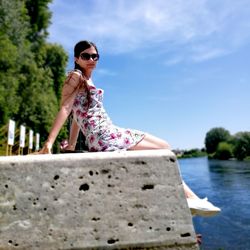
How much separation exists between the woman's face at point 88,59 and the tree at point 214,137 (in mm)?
123634

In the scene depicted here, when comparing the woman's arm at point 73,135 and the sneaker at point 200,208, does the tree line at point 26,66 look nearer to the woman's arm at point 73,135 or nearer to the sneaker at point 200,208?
the woman's arm at point 73,135

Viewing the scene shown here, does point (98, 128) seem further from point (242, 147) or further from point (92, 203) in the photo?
point (242, 147)

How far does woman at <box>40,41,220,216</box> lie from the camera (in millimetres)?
3340

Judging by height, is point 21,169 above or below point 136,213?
above

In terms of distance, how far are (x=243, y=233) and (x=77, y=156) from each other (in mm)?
11017

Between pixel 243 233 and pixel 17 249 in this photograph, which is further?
pixel 243 233

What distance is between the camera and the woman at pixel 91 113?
131 inches

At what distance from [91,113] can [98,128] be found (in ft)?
0.44

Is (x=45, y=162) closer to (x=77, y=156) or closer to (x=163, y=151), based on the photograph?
(x=77, y=156)

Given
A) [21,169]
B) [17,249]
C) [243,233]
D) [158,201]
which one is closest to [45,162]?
[21,169]

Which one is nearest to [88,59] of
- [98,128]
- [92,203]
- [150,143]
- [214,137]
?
[98,128]

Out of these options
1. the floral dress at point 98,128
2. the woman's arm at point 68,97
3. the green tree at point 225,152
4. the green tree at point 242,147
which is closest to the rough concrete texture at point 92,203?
the woman's arm at point 68,97

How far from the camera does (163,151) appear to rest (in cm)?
260

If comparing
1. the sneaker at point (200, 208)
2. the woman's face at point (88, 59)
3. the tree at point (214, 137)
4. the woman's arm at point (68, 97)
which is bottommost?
the sneaker at point (200, 208)
